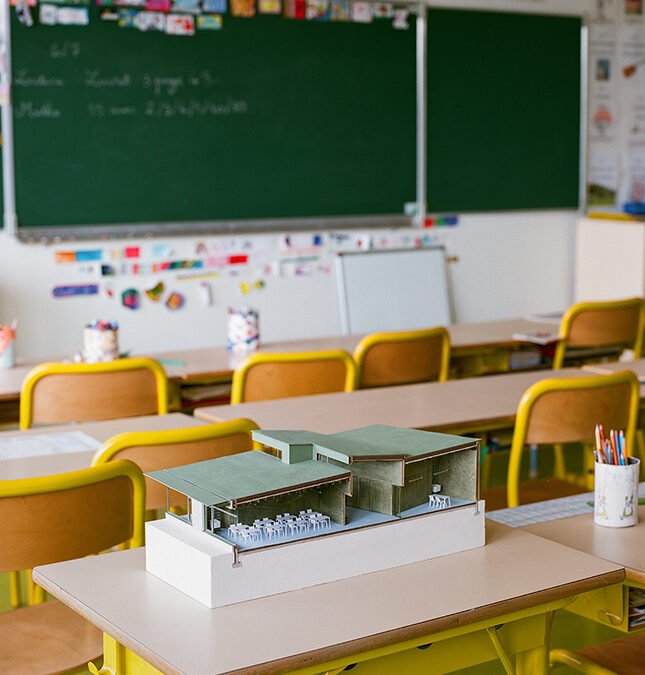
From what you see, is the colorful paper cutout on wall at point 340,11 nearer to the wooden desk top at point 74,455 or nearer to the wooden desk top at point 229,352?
the wooden desk top at point 229,352

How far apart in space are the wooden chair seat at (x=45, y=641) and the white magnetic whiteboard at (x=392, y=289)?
4.57m

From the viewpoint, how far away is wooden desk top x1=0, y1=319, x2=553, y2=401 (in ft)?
13.4

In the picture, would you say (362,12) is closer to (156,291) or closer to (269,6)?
(269,6)

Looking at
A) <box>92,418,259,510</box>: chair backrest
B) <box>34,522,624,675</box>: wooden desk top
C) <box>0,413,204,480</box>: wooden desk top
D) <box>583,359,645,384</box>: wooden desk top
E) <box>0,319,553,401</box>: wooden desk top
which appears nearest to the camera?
<box>34,522,624,675</box>: wooden desk top

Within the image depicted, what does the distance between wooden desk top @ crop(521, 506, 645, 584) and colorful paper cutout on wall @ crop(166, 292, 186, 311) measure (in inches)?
175

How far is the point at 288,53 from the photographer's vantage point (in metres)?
6.58

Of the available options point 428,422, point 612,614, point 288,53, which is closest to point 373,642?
point 612,614

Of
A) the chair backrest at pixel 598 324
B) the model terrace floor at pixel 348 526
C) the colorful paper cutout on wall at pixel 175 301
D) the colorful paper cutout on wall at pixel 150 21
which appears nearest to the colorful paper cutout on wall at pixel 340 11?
the colorful paper cutout on wall at pixel 150 21

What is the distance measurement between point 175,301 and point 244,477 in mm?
4761

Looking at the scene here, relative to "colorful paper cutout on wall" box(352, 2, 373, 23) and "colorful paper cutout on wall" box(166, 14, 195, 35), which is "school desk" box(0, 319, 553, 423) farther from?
"colorful paper cutout on wall" box(352, 2, 373, 23)

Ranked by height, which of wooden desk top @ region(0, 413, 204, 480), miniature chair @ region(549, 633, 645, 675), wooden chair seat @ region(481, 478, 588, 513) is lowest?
miniature chair @ region(549, 633, 645, 675)

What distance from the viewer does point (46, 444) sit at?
2.92m

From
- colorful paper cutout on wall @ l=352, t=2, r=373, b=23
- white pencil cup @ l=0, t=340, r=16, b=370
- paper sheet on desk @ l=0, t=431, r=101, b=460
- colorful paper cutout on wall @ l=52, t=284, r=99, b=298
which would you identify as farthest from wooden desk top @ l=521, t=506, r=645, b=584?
colorful paper cutout on wall @ l=352, t=2, r=373, b=23

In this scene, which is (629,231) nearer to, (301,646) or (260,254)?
(260,254)
